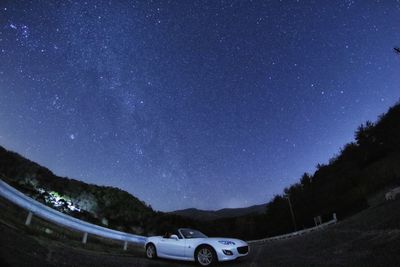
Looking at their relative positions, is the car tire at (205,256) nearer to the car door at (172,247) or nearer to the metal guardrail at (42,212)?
the car door at (172,247)

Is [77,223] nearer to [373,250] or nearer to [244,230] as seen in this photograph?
[373,250]

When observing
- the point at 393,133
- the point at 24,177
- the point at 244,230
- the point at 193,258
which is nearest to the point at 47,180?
the point at 24,177

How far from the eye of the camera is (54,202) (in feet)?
85.8

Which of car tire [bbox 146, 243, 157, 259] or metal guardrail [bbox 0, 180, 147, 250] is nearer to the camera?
metal guardrail [bbox 0, 180, 147, 250]

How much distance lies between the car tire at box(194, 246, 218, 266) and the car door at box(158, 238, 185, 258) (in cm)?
81

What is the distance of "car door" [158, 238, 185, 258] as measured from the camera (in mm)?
10004

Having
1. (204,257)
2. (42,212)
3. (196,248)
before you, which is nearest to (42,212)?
(42,212)

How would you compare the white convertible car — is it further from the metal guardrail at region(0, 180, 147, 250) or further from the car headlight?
the metal guardrail at region(0, 180, 147, 250)

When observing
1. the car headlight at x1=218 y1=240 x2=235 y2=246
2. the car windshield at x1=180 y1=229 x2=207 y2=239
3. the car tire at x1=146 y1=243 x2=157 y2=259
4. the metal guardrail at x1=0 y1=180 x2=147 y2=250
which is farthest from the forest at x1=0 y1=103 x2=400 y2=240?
Answer: the car headlight at x1=218 y1=240 x2=235 y2=246

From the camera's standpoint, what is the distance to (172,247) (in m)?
10.4

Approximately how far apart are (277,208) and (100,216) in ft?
120

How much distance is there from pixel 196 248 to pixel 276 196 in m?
58.0

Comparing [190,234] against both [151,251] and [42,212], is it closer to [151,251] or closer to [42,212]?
[151,251]

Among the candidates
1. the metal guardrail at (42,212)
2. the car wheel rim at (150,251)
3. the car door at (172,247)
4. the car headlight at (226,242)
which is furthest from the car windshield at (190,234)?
the metal guardrail at (42,212)
